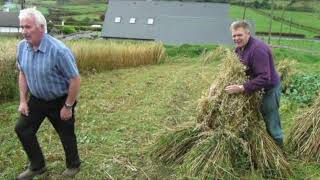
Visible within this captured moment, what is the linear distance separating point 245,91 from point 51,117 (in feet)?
6.90

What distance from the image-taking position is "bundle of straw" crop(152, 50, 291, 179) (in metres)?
5.44

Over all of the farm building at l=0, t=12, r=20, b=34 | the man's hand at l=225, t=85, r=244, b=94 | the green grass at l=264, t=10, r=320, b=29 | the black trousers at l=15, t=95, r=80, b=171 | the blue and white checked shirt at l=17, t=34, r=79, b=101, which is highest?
the green grass at l=264, t=10, r=320, b=29

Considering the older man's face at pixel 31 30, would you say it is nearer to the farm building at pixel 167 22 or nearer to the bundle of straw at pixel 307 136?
the bundle of straw at pixel 307 136

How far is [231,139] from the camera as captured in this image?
550 centimetres

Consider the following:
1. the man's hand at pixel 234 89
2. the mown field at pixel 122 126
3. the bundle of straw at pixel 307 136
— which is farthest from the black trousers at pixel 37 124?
the bundle of straw at pixel 307 136

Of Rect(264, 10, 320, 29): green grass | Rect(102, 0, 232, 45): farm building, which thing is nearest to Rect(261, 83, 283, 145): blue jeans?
Rect(102, 0, 232, 45): farm building

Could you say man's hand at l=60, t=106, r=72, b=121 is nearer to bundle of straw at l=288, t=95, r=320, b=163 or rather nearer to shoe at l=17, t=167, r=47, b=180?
shoe at l=17, t=167, r=47, b=180

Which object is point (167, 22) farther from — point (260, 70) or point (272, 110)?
point (260, 70)

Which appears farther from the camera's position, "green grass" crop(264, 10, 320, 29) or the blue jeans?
"green grass" crop(264, 10, 320, 29)

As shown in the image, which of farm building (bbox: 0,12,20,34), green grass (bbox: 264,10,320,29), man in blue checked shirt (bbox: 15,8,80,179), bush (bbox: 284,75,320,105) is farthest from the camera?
farm building (bbox: 0,12,20,34)

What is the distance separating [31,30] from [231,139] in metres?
2.43

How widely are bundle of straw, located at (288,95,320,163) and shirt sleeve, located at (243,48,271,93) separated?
140 centimetres

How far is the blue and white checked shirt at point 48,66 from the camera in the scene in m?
4.83

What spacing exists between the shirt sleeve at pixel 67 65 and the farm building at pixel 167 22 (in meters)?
33.3
